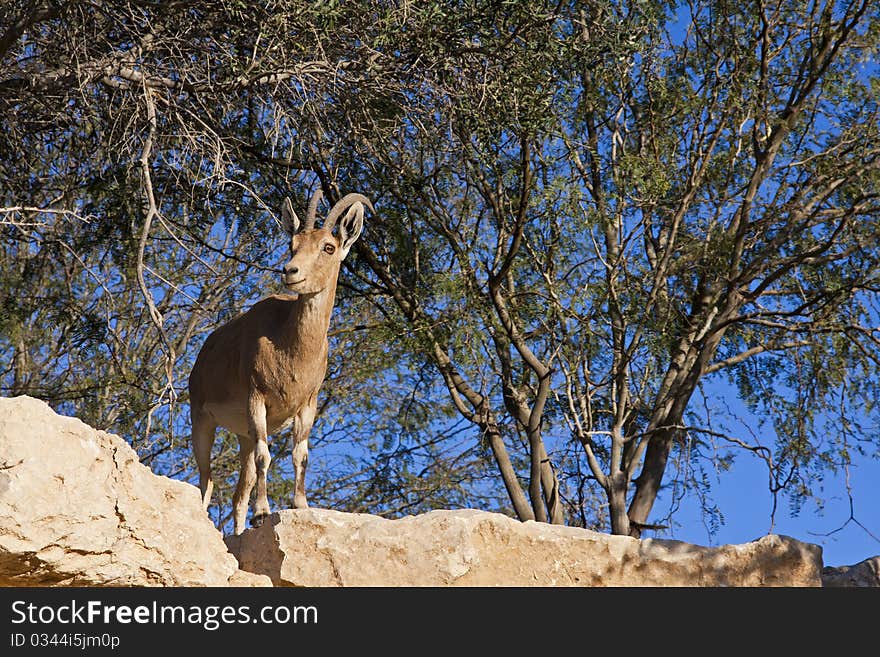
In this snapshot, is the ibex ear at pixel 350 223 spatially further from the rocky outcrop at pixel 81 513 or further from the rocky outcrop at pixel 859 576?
the rocky outcrop at pixel 859 576

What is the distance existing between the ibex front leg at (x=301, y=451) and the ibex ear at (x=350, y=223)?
123 centimetres

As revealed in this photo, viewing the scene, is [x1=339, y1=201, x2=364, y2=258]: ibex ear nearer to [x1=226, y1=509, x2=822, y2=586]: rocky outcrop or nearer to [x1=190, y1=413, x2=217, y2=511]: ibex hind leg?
[x1=190, y1=413, x2=217, y2=511]: ibex hind leg

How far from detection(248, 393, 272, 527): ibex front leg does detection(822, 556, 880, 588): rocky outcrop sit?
4006 millimetres

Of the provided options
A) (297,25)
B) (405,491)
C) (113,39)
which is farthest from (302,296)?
(405,491)

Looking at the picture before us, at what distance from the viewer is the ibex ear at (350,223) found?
8828 mm

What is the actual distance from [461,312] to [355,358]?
313 centimetres

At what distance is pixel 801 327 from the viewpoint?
12.6 meters

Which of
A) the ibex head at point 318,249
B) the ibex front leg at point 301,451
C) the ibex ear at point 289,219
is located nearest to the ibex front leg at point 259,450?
the ibex front leg at point 301,451

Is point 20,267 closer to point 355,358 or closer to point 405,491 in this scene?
point 355,358

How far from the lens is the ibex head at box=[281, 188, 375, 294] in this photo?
835 centimetres

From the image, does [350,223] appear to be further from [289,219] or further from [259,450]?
[259,450]

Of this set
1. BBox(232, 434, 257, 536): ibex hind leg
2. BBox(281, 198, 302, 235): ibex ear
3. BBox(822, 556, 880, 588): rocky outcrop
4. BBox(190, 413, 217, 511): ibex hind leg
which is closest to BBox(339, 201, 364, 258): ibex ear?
BBox(281, 198, 302, 235): ibex ear

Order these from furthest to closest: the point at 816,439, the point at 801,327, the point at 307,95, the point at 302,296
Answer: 1. the point at 816,439
2. the point at 801,327
3. the point at 307,95
4. the point at 302,296

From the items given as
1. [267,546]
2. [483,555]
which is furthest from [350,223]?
[483,555]
